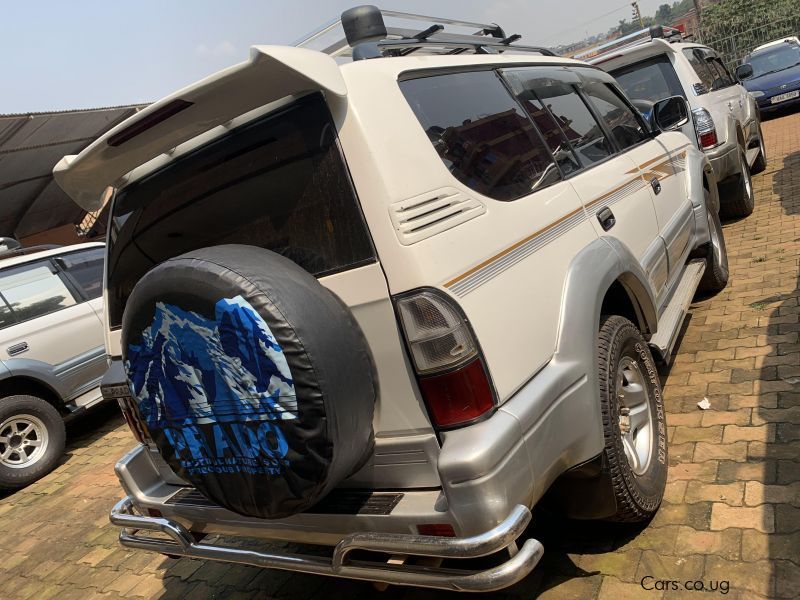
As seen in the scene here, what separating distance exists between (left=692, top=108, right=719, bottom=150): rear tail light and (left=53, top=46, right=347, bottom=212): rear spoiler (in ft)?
17.1

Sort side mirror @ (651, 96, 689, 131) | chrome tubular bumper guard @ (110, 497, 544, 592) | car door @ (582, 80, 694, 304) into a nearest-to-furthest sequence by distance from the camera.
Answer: chrome tubular bumper guard @ (110, 497, 544, 592) < car door @ (582, 80, 694, 304) < side mirror @ (651, 96, 689, 131)

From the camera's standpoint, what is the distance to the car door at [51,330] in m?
5.49

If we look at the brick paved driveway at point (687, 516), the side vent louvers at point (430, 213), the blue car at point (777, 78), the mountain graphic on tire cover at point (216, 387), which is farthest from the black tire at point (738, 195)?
the blue car at point (777, 78)

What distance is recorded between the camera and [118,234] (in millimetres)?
2607

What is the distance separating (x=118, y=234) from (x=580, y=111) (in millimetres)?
2253

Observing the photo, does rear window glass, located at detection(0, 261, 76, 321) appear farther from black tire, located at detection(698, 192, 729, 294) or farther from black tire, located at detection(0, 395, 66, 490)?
black tire, located at detection(698, 192, 729, 294)

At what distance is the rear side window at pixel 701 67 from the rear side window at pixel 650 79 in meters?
0.42

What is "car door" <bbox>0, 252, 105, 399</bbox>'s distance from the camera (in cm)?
549

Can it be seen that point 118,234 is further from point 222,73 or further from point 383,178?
point 383,178

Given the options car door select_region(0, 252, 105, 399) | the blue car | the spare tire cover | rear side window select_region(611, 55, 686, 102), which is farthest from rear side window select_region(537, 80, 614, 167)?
the blue car

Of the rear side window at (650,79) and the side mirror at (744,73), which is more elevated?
the rear side window at (650,79)

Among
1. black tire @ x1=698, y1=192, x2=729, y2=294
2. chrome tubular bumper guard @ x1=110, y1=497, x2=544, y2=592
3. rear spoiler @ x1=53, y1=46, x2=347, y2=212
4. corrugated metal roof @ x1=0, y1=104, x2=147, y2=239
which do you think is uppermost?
corrugated metal roof @ x1=0, y1=104, x2=147, y2=239

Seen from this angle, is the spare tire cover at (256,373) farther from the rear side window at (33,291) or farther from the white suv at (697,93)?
the white suv at (697,93)

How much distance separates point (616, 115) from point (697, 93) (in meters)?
3.13
